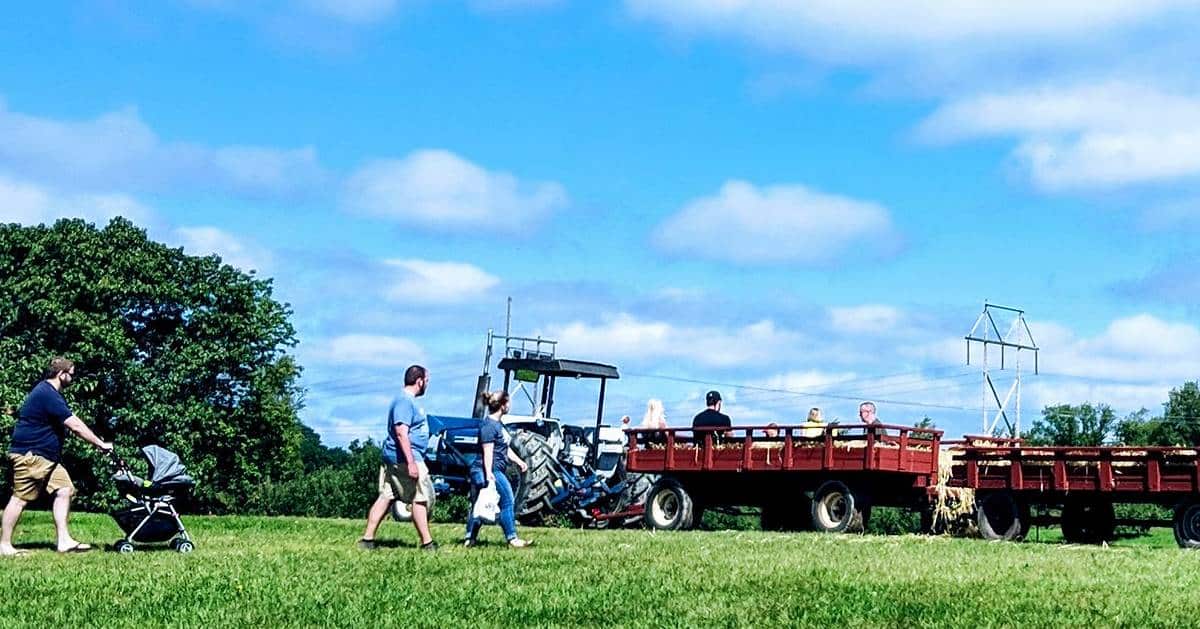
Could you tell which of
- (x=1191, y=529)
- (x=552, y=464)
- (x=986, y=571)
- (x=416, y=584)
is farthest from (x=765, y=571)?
(x=552, y=464)

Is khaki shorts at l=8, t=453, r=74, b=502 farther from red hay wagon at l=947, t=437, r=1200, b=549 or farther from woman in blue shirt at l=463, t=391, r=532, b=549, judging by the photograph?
red hay wagon at l=947, t=437, r=1200, b=549

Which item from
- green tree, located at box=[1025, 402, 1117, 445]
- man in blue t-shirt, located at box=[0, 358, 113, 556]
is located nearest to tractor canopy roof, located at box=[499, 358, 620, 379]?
man in blue t-shirt, located at box=[0, 358, 113, 556]

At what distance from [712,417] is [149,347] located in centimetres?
2729

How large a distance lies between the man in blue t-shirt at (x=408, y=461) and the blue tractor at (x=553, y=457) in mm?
8991

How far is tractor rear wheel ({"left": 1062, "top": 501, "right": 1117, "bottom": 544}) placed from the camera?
71.5 ft

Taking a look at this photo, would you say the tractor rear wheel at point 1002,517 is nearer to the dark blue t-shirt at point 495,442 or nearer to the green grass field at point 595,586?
the green grass field at point 595,586

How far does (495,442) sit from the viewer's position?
16625 mm

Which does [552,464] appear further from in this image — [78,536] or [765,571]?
[765,571]

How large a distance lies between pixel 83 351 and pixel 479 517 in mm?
31631

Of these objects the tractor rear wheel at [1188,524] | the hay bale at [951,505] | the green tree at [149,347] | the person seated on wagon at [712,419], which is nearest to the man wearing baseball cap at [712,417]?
the person seated on wagon at [712,419]

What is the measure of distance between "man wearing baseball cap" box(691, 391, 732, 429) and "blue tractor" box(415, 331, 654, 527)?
225 centimetres

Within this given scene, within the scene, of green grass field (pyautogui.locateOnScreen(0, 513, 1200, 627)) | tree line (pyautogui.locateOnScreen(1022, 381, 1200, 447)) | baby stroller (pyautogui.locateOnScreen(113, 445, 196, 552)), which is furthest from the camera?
tree line (pyautogui.locateOnScreen(1022, 381, 1200, 447))

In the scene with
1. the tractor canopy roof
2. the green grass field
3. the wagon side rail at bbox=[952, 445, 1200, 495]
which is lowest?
the green grass field

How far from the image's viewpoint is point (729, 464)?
23.2 metres
